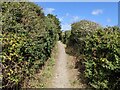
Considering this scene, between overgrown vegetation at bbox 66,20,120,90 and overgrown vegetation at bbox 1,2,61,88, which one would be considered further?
Answer: overgrown vegetation at bbox 66,20,120,90

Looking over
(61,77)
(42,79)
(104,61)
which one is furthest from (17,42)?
(61,77)

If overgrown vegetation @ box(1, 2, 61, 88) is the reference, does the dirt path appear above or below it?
below

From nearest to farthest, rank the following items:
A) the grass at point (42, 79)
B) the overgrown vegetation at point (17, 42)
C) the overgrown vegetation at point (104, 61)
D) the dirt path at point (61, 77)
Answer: the overgrown vegetation at point (17, 42)
the overgrown vegetation at point (104, 61)
the grass at point (42, 79)
the dirt path at point (61, 77)

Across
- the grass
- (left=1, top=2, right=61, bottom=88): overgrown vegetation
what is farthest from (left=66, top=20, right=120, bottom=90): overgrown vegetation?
(left=1, top=2, right=61, bottom=88): overgrown vegetation

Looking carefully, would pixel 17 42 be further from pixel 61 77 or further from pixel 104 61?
pixel 61 77

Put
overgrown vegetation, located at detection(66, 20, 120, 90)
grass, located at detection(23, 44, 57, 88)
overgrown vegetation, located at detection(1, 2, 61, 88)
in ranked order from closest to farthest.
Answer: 1. overgrown vegetation, located at detection(1, 2, 61, 88)
2. overgrown vegetation, located at detection(66, 20, 120, 90)
3. grass, located at detection(23, 44, 57, 88)

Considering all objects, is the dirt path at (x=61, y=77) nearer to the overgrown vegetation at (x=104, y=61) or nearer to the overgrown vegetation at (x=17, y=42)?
the overgrown vegetation at (x=104, y=61)

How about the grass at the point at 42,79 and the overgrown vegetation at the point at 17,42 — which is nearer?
the overgrown vegetation at the point at 17,42

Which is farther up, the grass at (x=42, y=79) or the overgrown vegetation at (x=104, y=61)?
the overgrown vegetation at (x=104, y=61)

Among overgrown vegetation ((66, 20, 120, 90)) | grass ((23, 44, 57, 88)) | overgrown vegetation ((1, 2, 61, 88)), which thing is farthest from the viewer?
grass ((23, 44, 57, 88))

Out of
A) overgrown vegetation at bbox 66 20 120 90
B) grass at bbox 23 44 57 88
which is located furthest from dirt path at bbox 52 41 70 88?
overgrown vegetation at bbox 66 20 120 90

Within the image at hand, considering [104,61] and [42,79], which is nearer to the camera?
[104,61]

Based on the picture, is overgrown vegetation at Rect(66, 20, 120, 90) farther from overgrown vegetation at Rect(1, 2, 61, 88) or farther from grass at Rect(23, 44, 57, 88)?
overgrown vegetation at Rect(1, 2, 61, 88)

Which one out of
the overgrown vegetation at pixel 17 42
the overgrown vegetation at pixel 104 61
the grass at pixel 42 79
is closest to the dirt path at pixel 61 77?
the grass at pixel 42 79
